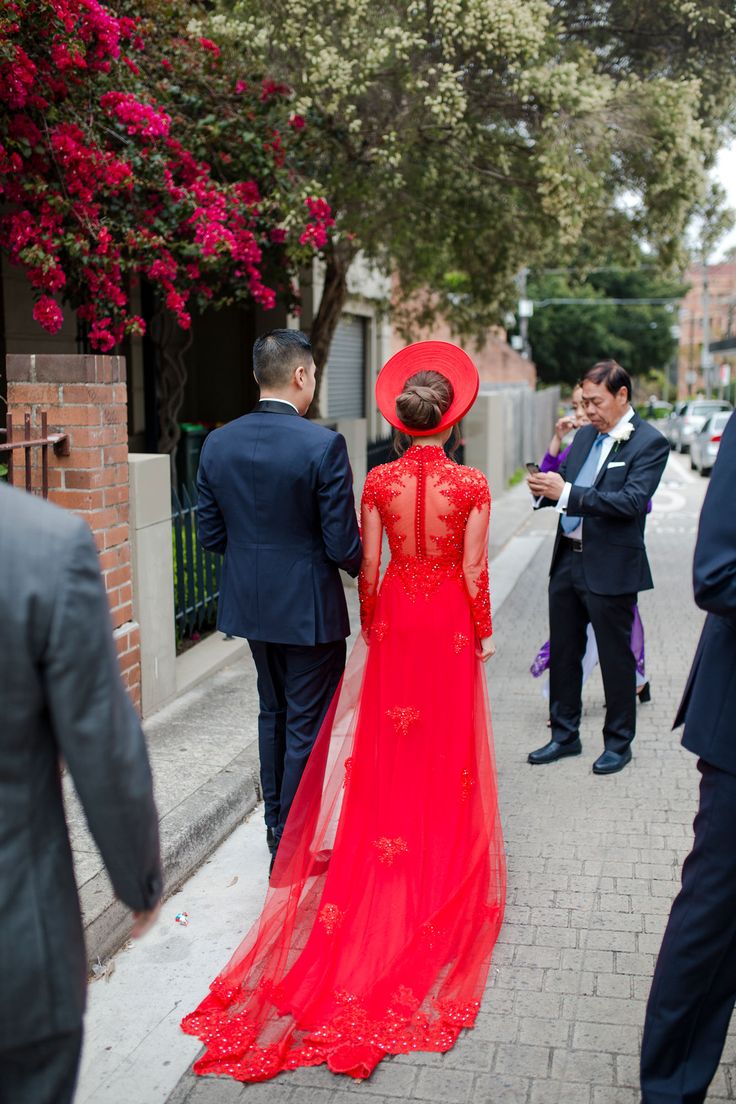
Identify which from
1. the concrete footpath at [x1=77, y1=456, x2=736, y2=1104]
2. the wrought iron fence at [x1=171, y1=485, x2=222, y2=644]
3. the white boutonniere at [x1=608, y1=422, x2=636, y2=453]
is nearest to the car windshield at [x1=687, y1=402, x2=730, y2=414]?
the wrought iron fence at [x1=171, y1=485, x2=222, y2=644]

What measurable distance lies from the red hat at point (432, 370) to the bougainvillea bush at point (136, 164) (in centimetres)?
320

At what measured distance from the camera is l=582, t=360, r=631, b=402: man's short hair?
5.19 m

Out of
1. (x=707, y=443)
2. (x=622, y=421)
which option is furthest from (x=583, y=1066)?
(x=707, y=443)

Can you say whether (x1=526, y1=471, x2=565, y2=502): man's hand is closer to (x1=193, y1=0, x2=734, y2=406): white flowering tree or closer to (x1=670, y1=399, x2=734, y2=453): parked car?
(x1=193, y1=0, x2=734, y2=406): white flowering tree

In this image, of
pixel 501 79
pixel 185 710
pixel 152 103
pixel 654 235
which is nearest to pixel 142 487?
pixel 185 710

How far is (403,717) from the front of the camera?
4.04 meters

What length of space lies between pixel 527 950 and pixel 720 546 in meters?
1.89

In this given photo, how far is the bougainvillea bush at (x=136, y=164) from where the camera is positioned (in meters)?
6.45

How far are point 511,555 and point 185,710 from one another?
23.6 ft

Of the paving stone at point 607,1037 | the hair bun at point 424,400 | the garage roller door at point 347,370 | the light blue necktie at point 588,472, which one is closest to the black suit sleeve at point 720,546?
the paving stone at point 607,1037

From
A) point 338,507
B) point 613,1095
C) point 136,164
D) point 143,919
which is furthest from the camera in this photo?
point 136,164

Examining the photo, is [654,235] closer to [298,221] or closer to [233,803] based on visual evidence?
[298,221]

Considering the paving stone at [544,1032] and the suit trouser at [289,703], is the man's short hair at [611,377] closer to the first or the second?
the suit trouser at [289,703]

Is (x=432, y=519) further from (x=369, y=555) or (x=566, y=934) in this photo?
(x=566, y=934)
